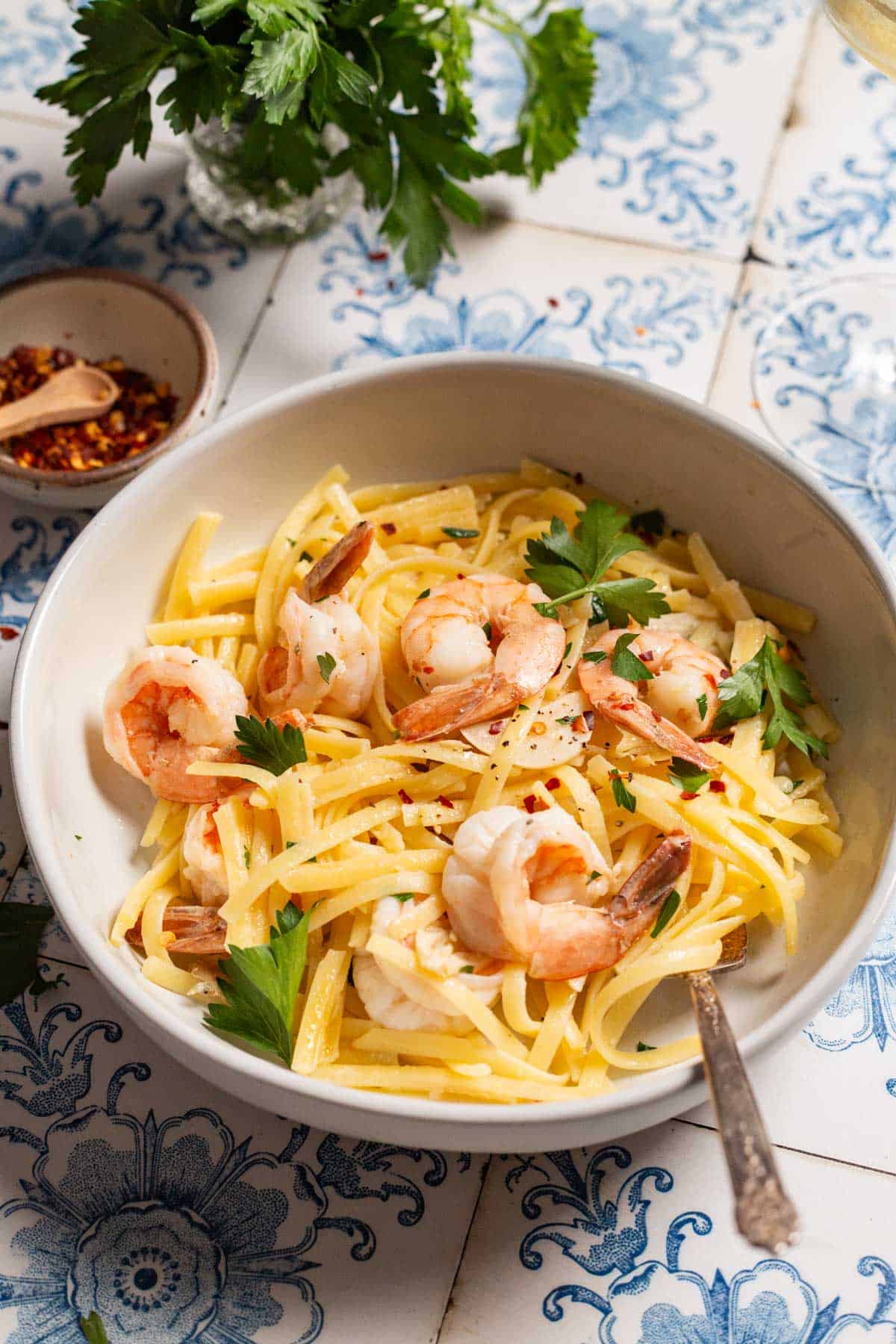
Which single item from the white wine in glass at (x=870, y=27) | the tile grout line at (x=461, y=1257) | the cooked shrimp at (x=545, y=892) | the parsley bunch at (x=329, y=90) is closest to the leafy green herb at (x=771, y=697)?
the cooked shrimp at (x=545, y=892)

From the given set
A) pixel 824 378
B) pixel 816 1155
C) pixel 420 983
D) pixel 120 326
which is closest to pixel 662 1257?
pixel 816 1155

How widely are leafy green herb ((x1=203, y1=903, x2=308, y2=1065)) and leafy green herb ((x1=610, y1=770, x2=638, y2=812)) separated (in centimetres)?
60

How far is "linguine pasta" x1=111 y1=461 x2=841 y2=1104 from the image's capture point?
2.00 meters

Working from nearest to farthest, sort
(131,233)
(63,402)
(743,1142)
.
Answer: (743,1142) < (63,402) < (131,233)

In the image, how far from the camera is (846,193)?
3.38 metres

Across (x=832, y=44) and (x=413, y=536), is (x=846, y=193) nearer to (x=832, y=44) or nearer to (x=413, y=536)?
(x=832, y=44)

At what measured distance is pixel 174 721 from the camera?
7.38 feet

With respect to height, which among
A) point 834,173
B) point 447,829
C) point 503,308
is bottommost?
point 447,829

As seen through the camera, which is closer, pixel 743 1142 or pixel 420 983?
pixel 743 1142

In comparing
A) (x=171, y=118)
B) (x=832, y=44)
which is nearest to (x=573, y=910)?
(x=171, y=118)

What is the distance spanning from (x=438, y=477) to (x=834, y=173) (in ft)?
5.08

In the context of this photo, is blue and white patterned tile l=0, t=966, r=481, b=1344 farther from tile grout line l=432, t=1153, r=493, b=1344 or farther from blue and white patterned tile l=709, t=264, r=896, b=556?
blue and white patterned tile l=709, t=264, r=896, b=556

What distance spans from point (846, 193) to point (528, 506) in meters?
1.48

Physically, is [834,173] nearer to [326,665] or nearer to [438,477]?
[438,477]
